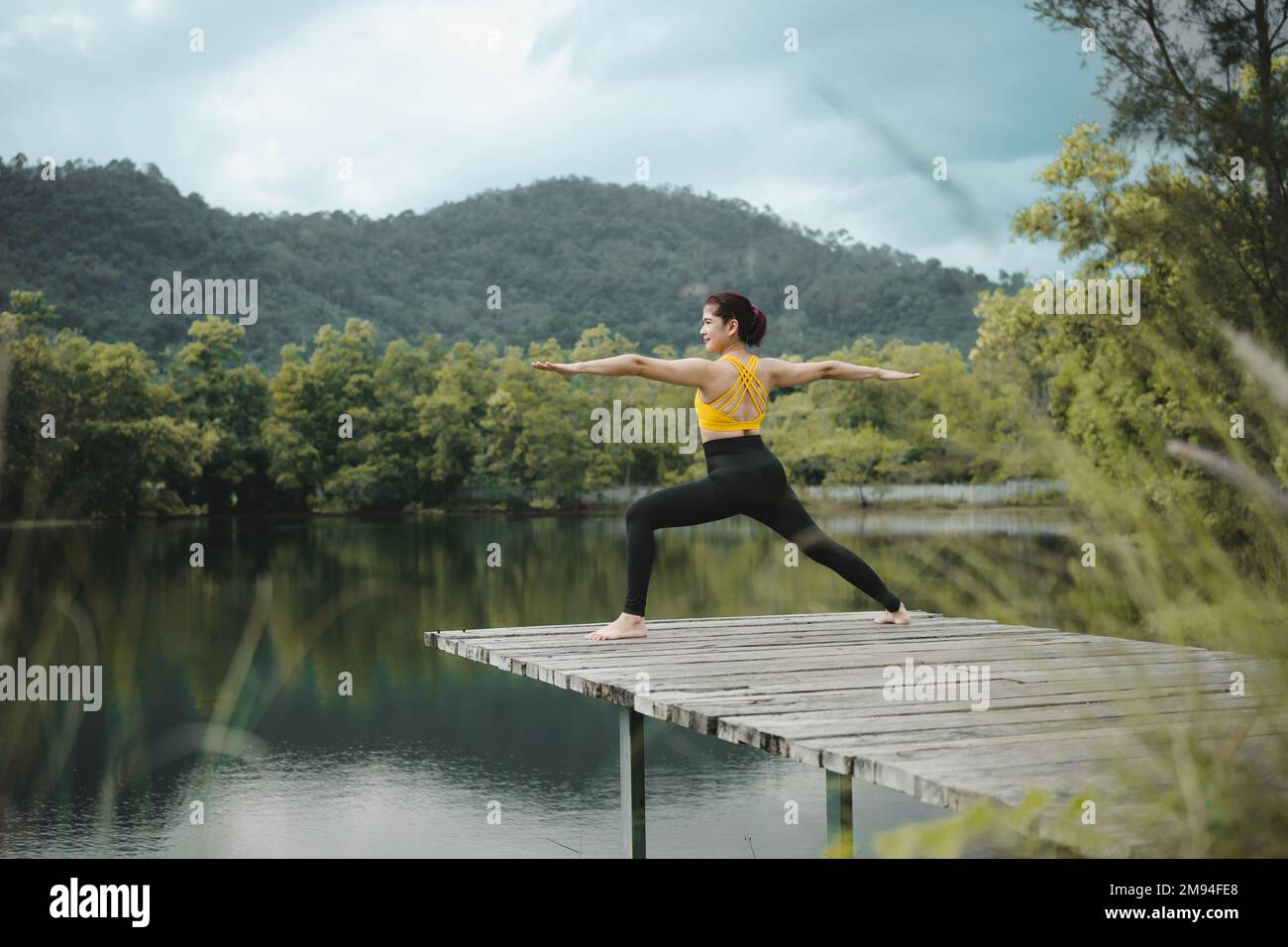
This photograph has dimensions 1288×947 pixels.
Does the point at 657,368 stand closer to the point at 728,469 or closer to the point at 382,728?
the point at 728,469

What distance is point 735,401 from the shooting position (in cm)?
550

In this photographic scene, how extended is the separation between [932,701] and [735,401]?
1.93 metres

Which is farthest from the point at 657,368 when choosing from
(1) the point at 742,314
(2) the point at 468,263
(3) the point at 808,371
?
(2) the point at 468,263

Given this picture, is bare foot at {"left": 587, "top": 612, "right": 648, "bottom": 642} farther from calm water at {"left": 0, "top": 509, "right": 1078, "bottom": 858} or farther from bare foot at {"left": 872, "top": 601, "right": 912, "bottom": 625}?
bare foot at {"left": 872, "top": 601, "right": 912, "bottom": 625}

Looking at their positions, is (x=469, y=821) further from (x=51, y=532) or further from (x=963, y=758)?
(x=51, y=532)

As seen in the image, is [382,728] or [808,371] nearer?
[808,371]

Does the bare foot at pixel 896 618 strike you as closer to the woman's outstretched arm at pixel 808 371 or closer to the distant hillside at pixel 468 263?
the woman's outstretched arm at pixel 808 371

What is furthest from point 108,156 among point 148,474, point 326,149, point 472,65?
point 148,474

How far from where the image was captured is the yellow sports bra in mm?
5484

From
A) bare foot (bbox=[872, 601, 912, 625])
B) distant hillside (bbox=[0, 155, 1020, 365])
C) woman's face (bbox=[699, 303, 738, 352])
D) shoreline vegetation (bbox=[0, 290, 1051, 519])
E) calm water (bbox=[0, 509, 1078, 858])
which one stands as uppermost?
distant hillside (bbox=[0, 155, 1020, 365])

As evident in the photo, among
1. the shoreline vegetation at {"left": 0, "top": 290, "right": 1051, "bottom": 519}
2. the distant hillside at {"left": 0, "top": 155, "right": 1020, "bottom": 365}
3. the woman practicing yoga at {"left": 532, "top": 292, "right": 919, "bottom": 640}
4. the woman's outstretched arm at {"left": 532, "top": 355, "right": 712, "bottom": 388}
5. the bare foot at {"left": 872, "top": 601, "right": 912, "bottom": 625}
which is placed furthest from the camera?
the distant hillside at {"left": 0, "top": 155, "right": 1020, "bottom": 365}

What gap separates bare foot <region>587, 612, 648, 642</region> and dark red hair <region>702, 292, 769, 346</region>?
4.18ft

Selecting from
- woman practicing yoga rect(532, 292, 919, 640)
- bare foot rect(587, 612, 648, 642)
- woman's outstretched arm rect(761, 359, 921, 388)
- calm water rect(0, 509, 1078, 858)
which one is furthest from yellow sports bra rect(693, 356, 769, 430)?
bare foot rect(587, 612, 648, 642)

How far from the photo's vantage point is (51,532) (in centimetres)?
3816
